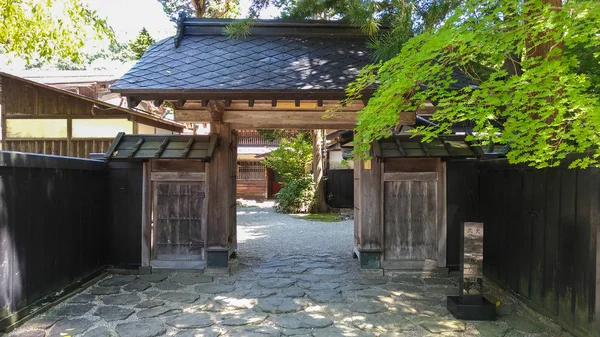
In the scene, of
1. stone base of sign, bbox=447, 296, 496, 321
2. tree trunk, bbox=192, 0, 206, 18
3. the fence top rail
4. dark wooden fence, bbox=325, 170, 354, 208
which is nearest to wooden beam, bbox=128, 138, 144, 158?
the fence top rail

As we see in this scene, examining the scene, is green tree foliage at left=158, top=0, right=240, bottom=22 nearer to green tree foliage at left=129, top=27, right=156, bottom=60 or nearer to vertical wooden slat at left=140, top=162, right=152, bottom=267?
green tree foliage at left=129, top=27, right=156, bottom=60

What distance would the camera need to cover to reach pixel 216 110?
6.15 meters

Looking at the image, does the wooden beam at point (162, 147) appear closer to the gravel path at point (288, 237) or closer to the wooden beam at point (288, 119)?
the wooden beam at point (288, 119)

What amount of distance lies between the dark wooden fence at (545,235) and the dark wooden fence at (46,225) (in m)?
5.83

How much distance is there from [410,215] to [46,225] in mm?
5457

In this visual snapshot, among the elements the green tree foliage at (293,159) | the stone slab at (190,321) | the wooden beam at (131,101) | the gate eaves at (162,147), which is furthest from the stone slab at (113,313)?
the green tree foliage at (293,159)

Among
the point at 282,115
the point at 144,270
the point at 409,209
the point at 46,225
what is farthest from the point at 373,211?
the point at 46,225

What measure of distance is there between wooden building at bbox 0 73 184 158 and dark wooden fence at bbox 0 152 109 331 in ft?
20.5

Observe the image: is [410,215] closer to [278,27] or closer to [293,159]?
[278,27]

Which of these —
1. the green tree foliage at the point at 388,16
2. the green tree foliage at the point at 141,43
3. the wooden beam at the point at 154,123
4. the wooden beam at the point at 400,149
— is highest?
the green tree foliage at the point at 141,43

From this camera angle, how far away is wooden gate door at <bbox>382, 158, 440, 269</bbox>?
6.30m

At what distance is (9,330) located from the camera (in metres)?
3.86

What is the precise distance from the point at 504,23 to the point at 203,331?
14.0 feet

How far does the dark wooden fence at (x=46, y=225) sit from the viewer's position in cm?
392
